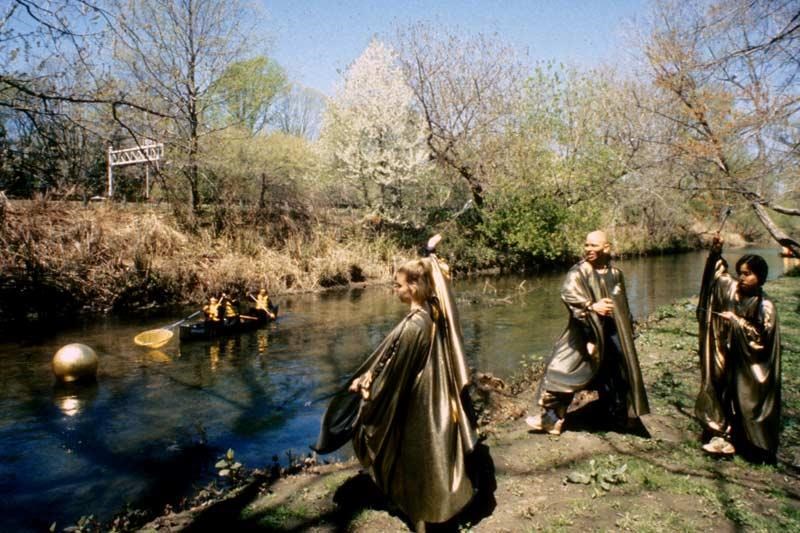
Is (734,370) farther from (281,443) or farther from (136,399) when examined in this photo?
(136,399)

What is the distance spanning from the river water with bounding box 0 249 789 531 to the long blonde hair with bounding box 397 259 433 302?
3967 millimetres

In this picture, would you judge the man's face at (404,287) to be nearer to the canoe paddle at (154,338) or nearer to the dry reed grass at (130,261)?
the canoe paddle at (154,338)


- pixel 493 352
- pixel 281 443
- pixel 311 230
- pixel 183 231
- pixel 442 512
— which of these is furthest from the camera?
pixel 311 230

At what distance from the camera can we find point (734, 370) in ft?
18.6

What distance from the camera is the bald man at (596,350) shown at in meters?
6.14

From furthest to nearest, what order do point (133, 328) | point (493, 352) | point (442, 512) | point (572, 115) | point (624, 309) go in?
1. point (572, 115)
2. point (133, 328)
3. point (493, 352)
4. point (624, 309)
5. point (442, 512)

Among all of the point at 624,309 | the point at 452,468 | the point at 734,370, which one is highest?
the point at 624,309

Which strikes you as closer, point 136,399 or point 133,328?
point 136,399

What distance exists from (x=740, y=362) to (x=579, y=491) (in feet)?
6.76

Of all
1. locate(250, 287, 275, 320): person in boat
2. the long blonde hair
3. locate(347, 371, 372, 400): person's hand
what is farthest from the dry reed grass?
the long blonde hair

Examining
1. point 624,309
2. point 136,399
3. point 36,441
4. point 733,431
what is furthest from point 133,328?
point 733,431

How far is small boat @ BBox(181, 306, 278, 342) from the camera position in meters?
14.6

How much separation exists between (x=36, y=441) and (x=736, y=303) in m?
9.21

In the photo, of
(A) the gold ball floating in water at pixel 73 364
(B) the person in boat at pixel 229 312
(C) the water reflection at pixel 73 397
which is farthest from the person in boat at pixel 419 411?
→ (B) the person in boat at pixel 229 312
